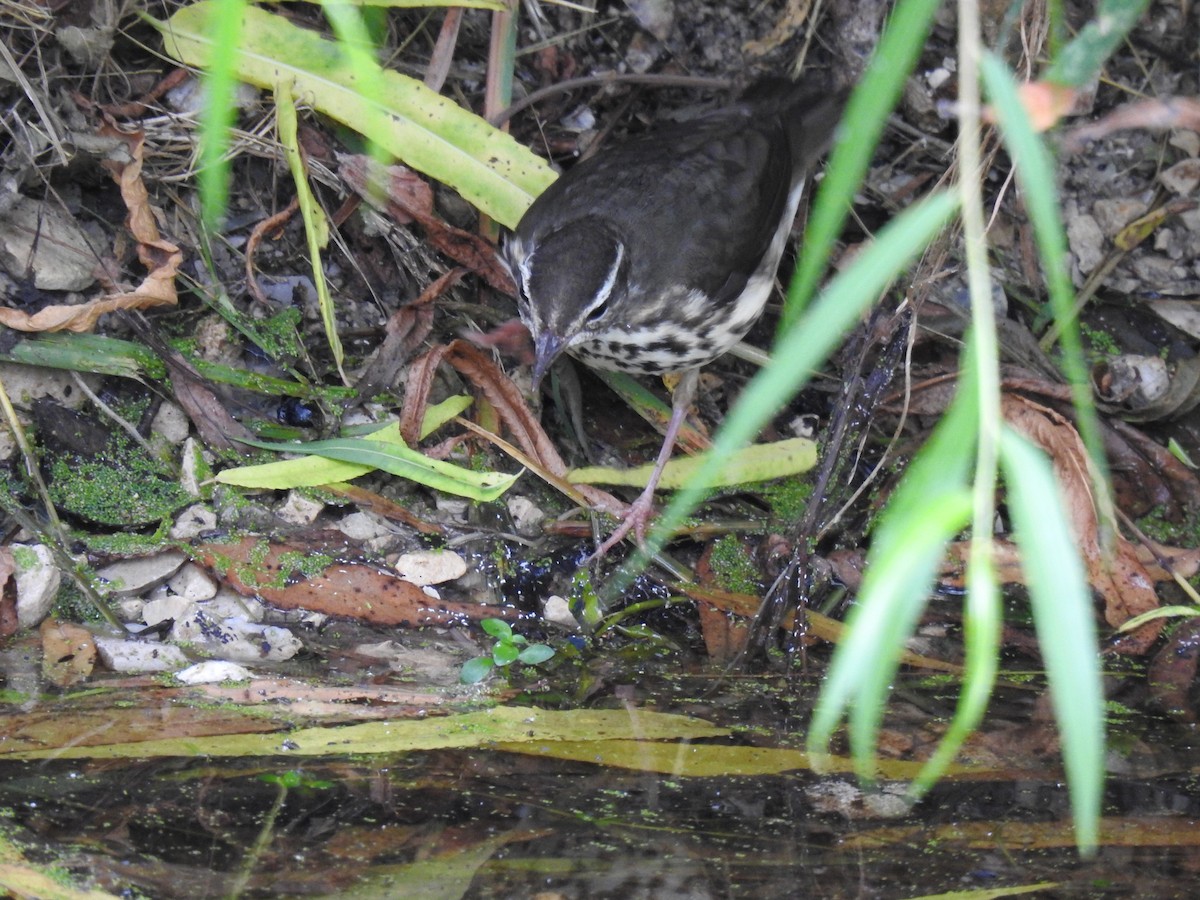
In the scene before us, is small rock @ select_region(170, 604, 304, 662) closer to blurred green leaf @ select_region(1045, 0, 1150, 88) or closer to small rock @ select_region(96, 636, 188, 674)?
small rock @ select_region(96, 636, 188, 674)

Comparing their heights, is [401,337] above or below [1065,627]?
above

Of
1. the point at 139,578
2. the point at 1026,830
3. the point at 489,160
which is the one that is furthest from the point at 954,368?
the point at 139,578

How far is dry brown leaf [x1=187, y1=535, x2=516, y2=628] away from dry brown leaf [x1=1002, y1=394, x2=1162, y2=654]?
1.71m

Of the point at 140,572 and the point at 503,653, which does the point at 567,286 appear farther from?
the point at 140,572

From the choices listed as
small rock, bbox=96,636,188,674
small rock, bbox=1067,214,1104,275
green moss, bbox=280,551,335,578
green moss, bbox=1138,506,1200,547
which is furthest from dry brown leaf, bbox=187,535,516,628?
small rock, bbox=1067,214,1104,275

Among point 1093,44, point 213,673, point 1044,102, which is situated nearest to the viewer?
point 1044,102

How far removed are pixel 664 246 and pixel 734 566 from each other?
38.5 inches

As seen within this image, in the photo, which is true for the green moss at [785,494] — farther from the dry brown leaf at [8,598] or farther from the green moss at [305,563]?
the dry brown leaf at [8,598]

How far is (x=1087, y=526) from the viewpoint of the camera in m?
3.98

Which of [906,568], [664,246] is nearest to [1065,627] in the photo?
[906,568]

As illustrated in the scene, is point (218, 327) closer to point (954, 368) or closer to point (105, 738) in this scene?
point (105, 738)

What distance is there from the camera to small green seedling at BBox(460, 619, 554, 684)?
3.36 meters

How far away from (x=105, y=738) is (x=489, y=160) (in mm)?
2226

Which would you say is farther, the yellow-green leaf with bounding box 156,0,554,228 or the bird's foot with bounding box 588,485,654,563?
the yellow-green leaf with bounding box 156,0,554,228
